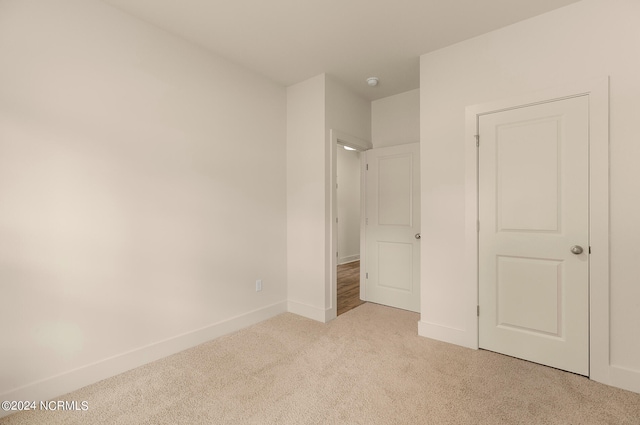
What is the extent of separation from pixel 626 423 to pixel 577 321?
678 millimetres

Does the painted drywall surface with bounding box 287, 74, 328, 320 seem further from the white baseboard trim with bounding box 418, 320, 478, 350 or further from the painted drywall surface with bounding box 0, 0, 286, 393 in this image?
the white baseboard trim with bounding box 418, 320, 478, 350

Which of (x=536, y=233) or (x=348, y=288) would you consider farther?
(x=348, y=288)

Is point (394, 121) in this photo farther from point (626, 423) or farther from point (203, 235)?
point (626, 423)

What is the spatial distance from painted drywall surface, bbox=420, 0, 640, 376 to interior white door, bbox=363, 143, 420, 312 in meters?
0.72

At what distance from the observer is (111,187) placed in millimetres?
2203

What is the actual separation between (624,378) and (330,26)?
135 inches

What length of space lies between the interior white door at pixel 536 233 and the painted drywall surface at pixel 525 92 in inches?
6.5

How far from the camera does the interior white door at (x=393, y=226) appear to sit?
3631mm

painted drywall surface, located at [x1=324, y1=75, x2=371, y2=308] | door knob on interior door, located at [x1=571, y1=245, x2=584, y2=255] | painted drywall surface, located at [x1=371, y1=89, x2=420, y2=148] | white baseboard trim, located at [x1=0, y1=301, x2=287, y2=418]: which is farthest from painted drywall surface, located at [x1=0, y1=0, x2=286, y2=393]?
door knob on interior door, located at [x1=571, y1=245, x2=584, y2=255]

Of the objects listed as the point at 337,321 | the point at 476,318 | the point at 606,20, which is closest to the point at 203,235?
the point at 337,321

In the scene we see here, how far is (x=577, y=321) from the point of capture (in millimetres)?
2195

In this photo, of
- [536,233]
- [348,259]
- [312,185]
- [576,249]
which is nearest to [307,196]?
[312,185]

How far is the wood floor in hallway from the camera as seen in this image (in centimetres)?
387

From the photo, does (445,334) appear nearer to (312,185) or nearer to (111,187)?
(312,185)
